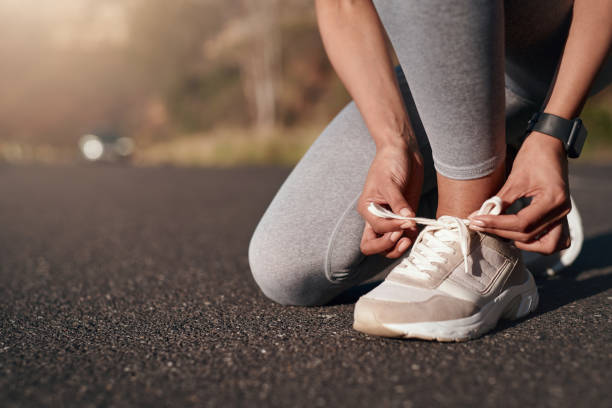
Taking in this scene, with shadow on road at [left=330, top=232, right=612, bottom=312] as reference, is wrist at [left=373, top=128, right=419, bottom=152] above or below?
above

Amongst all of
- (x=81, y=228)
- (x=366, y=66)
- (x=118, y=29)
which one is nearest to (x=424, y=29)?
(x=366, y=66)

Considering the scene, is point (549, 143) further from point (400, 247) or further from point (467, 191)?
point (400, 247)

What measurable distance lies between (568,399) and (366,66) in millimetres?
911

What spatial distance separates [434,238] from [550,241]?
25 centimetres

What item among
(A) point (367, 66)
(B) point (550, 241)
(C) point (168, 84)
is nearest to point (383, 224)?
(B) point (550, 241)

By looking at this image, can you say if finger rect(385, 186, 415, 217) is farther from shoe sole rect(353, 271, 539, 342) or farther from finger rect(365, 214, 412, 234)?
shoe sole rect(353, 271, 539, 342)

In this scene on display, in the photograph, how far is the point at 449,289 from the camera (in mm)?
1200

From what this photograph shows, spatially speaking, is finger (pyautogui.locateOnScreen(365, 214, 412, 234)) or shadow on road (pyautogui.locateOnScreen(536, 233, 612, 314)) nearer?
finger (pyautogui.locateOnScreen(365, 214, 412, 234))

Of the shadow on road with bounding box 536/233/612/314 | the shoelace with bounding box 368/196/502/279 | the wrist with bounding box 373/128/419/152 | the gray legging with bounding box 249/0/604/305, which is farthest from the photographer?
the shadow on road with bounding box 536/233/612/314

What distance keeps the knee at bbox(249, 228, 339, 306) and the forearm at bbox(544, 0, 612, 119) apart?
0.72 metres

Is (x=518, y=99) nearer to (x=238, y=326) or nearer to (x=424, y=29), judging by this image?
(x=424, y=29)

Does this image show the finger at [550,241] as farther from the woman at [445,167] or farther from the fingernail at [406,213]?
the fingernail at [406,213]

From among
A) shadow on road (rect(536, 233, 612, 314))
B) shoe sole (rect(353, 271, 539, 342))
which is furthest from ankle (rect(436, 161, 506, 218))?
shadow on road (rect(536, 233, 612, 314))

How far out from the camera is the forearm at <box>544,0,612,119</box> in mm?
1173
